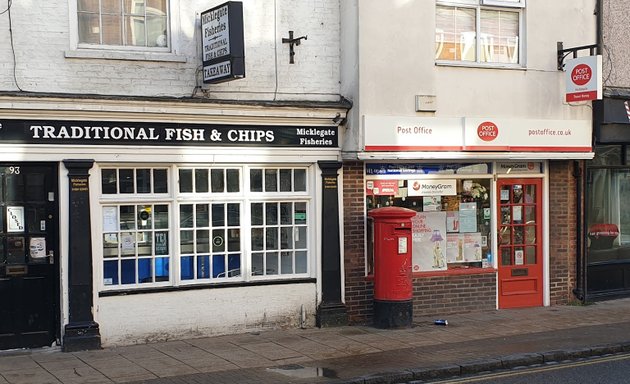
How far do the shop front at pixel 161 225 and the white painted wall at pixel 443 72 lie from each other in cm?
89

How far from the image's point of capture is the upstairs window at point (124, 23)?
10.6m

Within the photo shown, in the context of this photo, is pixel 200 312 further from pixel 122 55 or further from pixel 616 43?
Result: pixel 616 43

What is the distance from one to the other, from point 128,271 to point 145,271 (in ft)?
0.79

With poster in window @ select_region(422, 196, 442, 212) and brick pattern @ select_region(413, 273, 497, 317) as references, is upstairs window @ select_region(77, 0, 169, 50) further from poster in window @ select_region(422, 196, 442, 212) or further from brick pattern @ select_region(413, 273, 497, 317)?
brick pattern @ select_region(413, 273, 497, 317)

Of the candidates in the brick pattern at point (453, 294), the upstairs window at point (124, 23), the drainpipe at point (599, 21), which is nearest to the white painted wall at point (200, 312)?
the brick pattern at point (453, 294)

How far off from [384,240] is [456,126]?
7.38ft

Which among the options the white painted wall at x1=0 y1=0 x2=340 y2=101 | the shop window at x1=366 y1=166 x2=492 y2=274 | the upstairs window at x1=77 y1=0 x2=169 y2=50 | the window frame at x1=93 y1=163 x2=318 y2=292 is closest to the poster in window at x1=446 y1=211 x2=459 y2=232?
the shop window at x1=366 y1=166 x2=492 y2=274

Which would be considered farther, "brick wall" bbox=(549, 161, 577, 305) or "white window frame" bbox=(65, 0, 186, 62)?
"brick wall" bbox=(549, 161, 577, 305)

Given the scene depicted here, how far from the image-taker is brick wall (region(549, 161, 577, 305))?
46.0ft

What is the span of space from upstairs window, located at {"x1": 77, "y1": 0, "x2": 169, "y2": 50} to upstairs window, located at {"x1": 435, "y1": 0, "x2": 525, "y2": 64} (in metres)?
4.44

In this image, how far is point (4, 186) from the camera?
33.2 feet

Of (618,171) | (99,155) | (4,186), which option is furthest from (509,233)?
(4,186)

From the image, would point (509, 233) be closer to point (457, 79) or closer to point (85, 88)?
point (457, 79)

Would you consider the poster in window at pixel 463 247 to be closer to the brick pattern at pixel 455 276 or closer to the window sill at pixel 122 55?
the brick pattern at pixel 455 276
